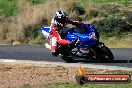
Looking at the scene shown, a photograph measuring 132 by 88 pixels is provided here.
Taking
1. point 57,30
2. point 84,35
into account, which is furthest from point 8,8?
point 84,35

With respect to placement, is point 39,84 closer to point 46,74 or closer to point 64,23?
point 46,74

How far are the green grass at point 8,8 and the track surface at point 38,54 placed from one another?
900 cm

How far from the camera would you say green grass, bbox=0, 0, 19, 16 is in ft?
102

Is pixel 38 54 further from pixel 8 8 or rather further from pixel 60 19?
pixel 8 8

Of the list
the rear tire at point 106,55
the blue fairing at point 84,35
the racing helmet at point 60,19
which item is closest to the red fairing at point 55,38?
the racing helmet at point 60,19

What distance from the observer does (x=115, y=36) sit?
26.4 m

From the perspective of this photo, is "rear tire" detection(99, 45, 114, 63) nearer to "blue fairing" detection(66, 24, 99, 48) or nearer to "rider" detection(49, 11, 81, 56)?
"blue fairing" detection(66, 24, 99, 48)

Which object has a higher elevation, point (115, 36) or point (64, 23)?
point (64, 23)

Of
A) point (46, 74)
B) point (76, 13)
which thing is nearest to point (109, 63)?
point (46, 74)

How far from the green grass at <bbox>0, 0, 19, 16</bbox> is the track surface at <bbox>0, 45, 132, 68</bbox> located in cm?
900

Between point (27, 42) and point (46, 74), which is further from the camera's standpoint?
point (27, 42)

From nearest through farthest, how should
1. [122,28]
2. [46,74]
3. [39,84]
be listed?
1. [39,84]
2. [46,74]
3. [122,28]

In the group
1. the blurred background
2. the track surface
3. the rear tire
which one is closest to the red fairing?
the track surface

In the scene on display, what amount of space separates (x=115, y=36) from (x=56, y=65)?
9221 mm
